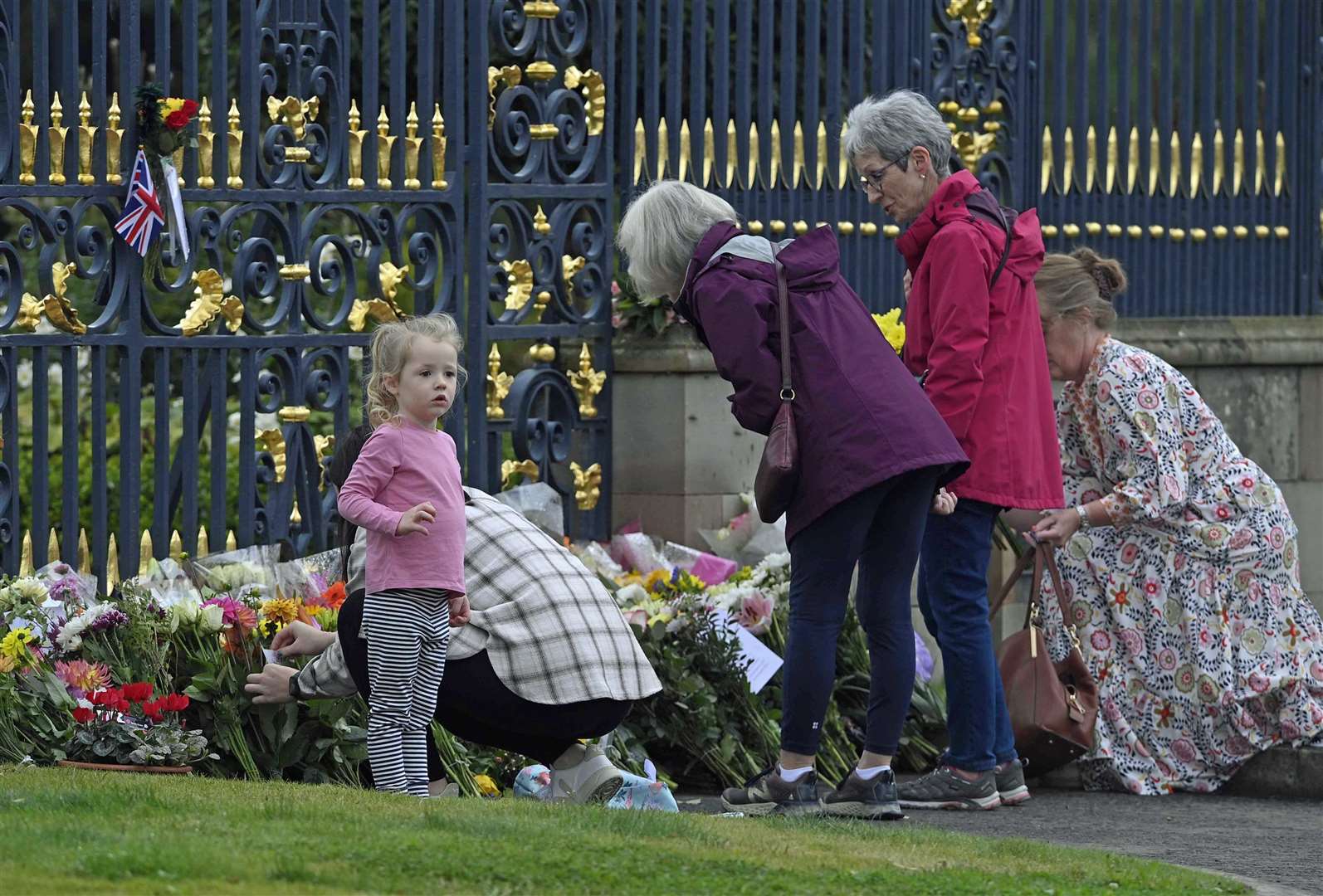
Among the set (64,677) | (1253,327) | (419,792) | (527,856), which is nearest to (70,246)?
(64,677)

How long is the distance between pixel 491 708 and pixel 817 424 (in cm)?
104

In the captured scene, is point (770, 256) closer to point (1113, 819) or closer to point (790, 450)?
point (790, 450)

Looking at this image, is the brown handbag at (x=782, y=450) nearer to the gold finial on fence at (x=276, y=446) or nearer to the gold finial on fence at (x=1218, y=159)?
the gold finial on fence at (x=276, y=446)

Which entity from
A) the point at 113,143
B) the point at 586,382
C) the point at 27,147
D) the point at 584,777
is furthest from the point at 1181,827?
the point at 27,147

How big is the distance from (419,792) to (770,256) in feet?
5.08

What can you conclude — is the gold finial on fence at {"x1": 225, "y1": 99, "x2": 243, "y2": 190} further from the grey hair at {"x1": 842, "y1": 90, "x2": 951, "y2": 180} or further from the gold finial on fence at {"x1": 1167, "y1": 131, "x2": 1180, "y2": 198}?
the gold finial on fence at {"x1": 1167, "y1": 131, "x2": 1180, "y2": 198}

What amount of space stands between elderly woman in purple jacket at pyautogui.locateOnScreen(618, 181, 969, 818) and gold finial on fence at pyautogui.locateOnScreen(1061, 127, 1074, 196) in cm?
363

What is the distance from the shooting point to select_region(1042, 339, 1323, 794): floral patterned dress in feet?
23.8

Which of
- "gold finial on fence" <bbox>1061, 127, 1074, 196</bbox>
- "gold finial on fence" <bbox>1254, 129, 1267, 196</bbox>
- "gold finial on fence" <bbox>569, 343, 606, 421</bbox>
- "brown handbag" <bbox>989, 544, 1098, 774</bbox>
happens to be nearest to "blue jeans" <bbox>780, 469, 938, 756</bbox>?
"brown handbag" <bbox>989, 544, 1098, 774</bbox>

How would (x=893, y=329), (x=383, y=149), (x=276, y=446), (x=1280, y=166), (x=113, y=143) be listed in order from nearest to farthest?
1. (x=113, y=143)
2. (x=276, y=446)
3. (x=383, y=149)
4. (x=893, y=329)
5. (x=1280, y=166)

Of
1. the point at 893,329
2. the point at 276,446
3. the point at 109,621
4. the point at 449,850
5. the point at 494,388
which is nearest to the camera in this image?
the point at 449,850

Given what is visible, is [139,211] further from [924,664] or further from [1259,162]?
[1259,162]

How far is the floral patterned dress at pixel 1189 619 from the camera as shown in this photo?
7.27 m

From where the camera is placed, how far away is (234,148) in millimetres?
7289
